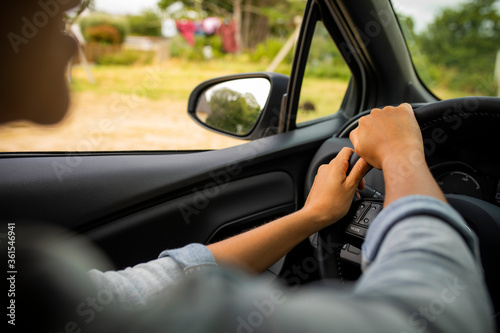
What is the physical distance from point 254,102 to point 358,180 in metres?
1.36

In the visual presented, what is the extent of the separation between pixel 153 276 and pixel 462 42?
128 inches

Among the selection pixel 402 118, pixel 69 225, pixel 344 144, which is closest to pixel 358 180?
pixel 402 118

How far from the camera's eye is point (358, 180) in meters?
1.46

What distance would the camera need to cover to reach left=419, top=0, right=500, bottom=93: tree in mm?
3311

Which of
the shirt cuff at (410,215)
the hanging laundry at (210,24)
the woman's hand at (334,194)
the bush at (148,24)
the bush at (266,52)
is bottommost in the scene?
the woman's hand at (334,194)

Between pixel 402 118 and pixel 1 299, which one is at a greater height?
pixel 402 118

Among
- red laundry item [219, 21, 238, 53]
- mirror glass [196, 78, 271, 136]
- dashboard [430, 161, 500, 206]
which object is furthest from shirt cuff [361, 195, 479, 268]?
red laundry item [219, 21, 238, 53]

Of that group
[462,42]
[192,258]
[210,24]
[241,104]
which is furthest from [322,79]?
[210,24]

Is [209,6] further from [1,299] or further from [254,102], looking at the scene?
[1,299]

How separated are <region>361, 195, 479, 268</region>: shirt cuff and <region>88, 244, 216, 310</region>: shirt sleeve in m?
0.54

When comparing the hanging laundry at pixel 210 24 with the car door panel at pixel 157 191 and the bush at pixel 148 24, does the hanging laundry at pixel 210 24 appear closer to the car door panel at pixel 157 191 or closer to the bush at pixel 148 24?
the bush at pixel 148 24

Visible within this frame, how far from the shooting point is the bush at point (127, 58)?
2.87 metres

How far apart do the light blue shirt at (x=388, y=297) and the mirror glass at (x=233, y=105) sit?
6.31 ft

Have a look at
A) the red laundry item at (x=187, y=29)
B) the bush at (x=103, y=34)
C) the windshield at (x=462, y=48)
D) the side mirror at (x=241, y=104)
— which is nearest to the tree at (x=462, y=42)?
the windshield at (x=462, y=48)
